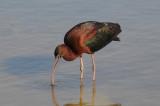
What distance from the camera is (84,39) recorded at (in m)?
9.75

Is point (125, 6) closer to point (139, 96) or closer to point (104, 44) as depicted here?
point (104, 44)

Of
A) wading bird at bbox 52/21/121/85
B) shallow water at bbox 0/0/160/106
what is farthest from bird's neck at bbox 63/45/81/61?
shallow water at bbox 0/0/160/106

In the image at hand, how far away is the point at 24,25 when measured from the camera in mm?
12594

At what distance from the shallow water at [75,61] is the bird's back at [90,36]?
1.43 feet

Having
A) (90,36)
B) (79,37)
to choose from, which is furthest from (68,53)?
(90,36)

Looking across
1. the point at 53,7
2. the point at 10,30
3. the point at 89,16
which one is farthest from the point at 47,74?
the point at 53,7

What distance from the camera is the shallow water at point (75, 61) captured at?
8477 mm

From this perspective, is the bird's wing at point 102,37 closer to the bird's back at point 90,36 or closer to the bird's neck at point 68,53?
the bird's back at point 90,36

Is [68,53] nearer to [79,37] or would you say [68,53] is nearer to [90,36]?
[79,37]

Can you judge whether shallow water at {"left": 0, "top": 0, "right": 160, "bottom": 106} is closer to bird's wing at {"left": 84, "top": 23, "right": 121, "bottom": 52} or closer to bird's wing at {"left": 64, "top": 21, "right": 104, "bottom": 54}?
bird's wing at {"left": 84, "top": 23, "right": 121, "bottom": 52}

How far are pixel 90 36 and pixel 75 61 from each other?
0.92 meters

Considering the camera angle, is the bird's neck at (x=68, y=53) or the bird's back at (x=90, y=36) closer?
the bird's neck at (x=68, y=53)

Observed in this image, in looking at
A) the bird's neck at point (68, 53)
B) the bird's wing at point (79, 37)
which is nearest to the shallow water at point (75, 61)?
the bird's neck at point (68, 53)

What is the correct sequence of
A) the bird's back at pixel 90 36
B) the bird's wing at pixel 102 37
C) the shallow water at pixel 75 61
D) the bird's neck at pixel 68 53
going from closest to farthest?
the shallow water at pixel 75 61
the bird's neck at pixel 68 53
the bird's back at pixel 90 36
the bird's wing at pixel 102 37
